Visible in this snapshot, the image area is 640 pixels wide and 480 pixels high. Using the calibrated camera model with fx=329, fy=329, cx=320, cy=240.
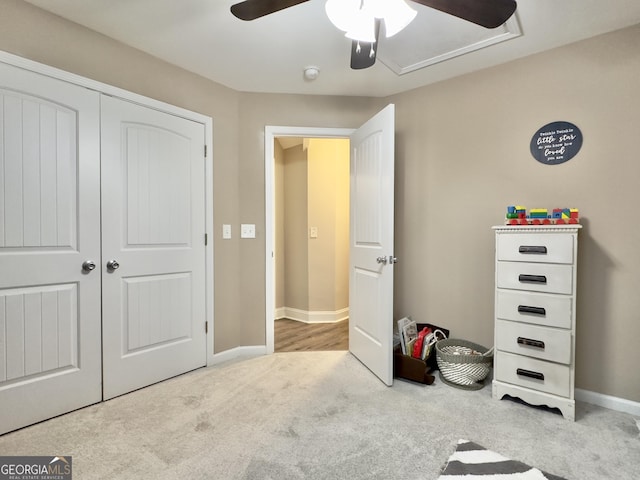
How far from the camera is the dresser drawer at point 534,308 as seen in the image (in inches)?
74.0

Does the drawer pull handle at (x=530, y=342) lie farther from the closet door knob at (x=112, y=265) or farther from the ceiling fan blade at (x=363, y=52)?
the closet door knob at (x=112, y=265)

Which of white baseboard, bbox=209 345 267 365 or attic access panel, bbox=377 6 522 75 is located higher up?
attic access panel, bbox=377 6 522 75

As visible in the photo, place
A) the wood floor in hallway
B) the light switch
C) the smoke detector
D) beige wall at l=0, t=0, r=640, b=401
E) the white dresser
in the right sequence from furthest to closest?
the wood floor in hallway, the light switch, the smoke detector, beige wall at l=0, t=0, r=640, b=401, the white dresser

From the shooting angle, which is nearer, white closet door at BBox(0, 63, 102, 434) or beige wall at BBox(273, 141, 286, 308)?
white closet door at BBox(0, 63, 102, 434)

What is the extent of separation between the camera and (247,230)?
2875 millimetres

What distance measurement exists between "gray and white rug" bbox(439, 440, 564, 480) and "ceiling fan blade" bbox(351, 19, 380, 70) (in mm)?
1925

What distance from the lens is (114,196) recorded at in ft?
6.92

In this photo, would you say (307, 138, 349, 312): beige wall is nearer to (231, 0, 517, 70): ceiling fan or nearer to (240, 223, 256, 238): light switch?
(240, 223, 256, 238): light switch

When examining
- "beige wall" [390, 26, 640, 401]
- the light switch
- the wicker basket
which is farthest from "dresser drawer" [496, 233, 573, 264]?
the light switch

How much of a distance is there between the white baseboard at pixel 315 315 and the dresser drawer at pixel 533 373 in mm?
2212

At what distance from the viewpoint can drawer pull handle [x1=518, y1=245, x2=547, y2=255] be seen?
1.93 m

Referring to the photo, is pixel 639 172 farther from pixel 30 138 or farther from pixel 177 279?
pixel 30 138

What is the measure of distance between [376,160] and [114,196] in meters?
1.79

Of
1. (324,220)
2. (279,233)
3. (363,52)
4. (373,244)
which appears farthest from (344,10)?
(279,233)
